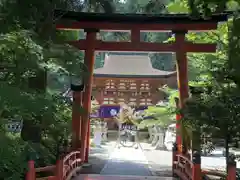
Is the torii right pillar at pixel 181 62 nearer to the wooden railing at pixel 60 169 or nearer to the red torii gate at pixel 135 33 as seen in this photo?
the red torii gate at pixel 135 33

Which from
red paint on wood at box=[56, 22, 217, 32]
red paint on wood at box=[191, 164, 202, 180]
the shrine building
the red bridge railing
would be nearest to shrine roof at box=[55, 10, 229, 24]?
red paint on wood at box=[56, 22, 217, 32]

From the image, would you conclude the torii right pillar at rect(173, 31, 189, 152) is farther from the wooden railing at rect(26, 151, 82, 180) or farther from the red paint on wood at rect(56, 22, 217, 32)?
the wooden railing at rect(26, 151, 82, 180)

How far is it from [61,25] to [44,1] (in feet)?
10.1

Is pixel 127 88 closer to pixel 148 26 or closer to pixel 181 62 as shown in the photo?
pixel 148 26

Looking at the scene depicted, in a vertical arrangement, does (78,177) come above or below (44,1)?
below

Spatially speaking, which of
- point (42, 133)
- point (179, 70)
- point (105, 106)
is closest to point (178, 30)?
point (179, 70)

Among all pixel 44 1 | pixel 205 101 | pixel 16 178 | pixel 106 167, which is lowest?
pixel 106 167

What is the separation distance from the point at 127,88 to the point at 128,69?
5.32ft

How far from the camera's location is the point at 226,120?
22.0 ft

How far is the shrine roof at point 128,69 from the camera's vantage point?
25.6 metres

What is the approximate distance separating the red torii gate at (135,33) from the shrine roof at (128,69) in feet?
44.1

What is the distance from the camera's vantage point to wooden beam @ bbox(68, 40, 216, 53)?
1156cm

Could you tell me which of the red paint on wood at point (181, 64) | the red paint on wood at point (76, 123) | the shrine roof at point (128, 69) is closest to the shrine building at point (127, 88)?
the shrine roof at point (128, 69)

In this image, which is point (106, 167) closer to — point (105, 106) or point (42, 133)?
point (42, 133)
